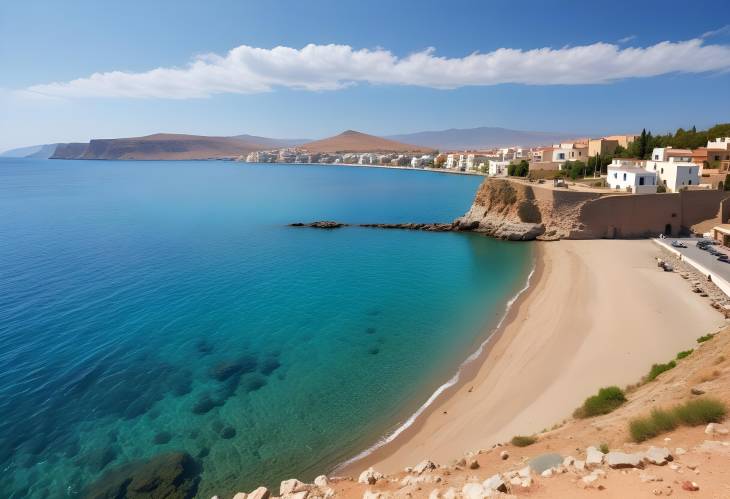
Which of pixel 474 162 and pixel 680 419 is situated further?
pixel 474 162

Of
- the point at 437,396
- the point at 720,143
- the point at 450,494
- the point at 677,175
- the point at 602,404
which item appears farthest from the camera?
the point at 720,143

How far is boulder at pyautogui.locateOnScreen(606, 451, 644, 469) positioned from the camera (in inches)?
271

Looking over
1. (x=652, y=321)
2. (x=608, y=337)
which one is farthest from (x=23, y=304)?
(x=652, y=321)

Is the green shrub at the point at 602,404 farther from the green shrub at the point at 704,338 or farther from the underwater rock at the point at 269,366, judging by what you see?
the underwater rock at the point at 269,366

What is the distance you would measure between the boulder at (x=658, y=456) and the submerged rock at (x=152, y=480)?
10.1 m

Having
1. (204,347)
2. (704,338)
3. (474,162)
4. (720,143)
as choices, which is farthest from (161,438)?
(474,162)

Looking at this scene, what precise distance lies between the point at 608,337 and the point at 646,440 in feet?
34.6

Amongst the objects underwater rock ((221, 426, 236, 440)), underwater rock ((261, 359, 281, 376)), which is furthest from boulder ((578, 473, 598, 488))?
underwater rock ((261, 359, 281, 376))

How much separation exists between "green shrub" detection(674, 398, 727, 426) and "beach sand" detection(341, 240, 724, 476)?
4.11 meters

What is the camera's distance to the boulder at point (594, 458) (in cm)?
724

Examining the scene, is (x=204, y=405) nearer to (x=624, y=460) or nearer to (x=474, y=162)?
(x=624, y=460)

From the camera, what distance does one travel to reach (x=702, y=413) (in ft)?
27.1

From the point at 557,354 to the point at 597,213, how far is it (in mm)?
24586

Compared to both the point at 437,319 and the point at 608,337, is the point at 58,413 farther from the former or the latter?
the point at 608,337
